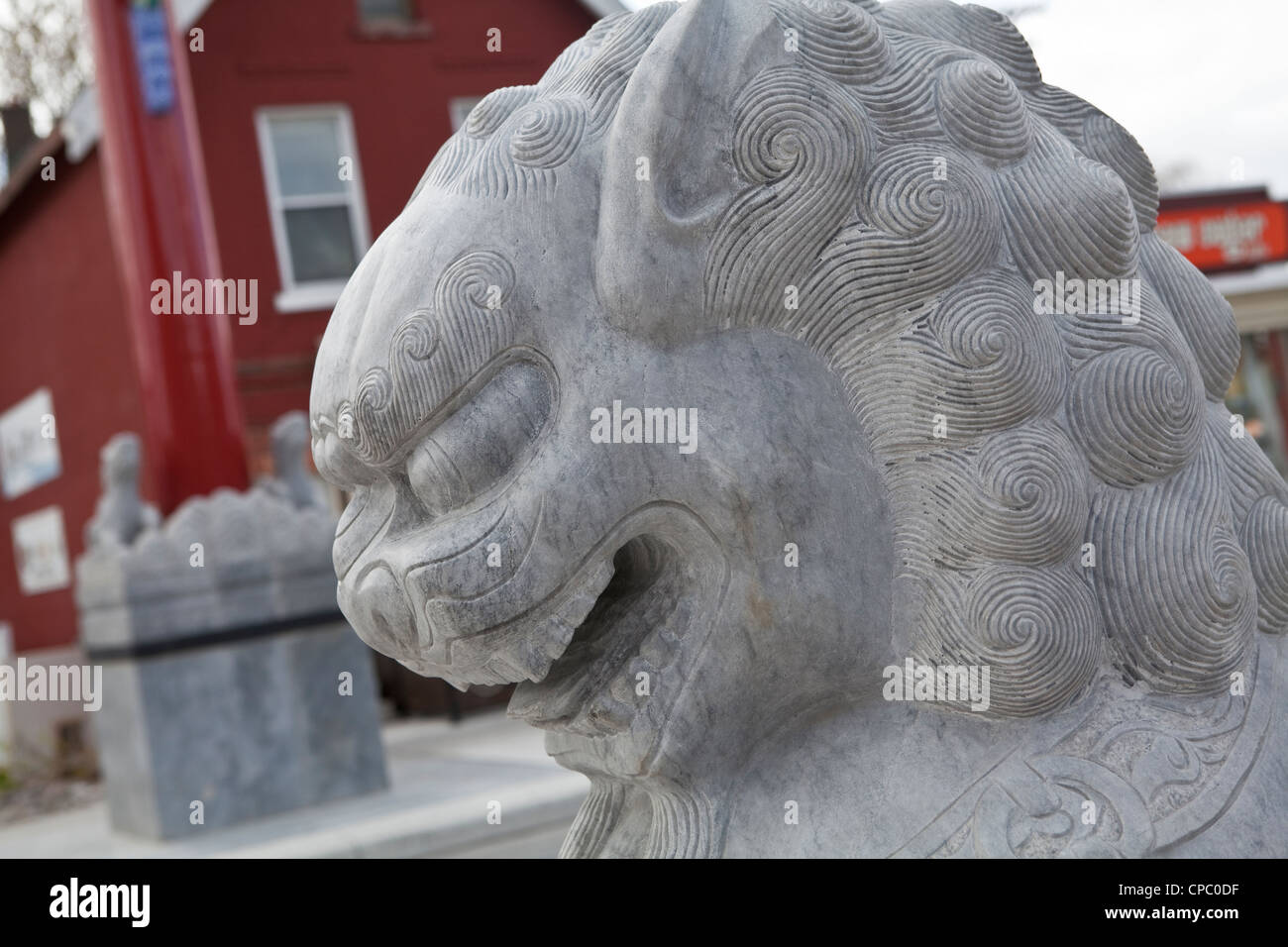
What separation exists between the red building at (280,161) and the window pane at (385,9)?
1cm

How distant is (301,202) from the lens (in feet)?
33.5

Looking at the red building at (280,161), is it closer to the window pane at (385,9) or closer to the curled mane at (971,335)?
the window pane at (385,9)

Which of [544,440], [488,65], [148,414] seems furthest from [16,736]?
[544,440]

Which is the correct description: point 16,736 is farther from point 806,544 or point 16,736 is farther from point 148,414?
point 806,544

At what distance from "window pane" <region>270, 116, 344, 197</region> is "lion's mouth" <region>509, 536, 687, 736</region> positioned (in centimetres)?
923

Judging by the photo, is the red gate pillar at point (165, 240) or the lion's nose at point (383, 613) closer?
the lion's nose at point (383, 613)

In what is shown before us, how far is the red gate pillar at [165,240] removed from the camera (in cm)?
554

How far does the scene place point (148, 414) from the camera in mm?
5699

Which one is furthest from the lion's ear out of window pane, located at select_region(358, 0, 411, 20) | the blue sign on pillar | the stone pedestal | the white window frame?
window pane, located at select_region(358, 0, 411, 20)

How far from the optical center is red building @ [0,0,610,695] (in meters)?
9.87

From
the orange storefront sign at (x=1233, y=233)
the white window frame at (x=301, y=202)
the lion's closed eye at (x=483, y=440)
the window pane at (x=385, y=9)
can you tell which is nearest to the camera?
the lion's closed eye at (x=483, y=440)

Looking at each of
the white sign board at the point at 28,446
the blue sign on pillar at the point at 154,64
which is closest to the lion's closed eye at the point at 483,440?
the blue sign on pillar at the point at 154,64
